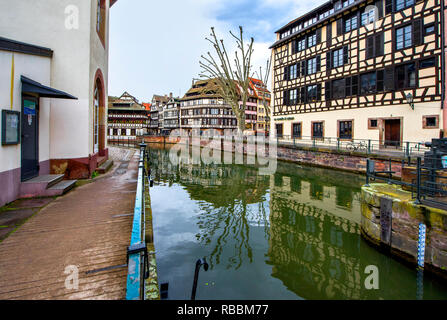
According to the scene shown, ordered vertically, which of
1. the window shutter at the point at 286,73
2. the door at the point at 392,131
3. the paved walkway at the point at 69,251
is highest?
the window shutter at the point at 286,73

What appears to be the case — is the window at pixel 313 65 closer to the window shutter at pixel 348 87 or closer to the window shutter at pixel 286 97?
the window shutter at pixel 286 97

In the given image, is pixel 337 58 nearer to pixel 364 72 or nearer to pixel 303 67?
pixel 364 72

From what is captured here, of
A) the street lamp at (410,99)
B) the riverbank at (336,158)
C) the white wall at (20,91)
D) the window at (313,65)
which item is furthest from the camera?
the window at (313,65)

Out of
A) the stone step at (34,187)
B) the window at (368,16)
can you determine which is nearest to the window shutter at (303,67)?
the window at (368,16)

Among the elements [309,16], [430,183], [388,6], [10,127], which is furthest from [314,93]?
[10,127]

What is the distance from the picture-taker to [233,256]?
19.6 feet

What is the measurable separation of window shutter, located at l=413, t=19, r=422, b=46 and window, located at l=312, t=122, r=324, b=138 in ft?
32.5

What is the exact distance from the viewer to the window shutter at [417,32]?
61.0ft

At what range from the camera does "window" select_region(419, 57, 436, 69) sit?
1803cm

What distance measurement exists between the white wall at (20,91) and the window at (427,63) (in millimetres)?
22534

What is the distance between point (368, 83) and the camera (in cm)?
2227

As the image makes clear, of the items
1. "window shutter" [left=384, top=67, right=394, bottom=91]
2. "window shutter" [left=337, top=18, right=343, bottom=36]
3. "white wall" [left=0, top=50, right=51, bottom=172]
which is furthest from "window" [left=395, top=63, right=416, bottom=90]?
"white wall" [left=0, top=50, right=51, bottom=172]
